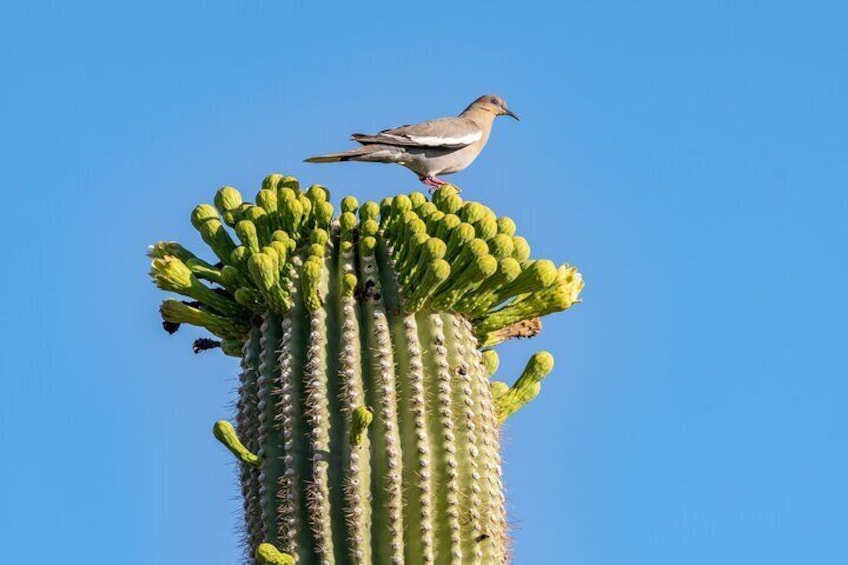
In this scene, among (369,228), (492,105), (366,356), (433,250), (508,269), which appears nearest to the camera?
(366,356)

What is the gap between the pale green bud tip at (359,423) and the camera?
6180 millimetres

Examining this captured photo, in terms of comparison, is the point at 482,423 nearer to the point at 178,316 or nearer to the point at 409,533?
the point at 409,533

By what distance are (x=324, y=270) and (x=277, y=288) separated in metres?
0.31

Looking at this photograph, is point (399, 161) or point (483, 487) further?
point (399, 161)

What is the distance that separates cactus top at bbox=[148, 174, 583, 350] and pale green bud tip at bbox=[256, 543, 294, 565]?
132cm

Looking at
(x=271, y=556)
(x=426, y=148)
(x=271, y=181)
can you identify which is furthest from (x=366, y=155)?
(x=271, y=556)

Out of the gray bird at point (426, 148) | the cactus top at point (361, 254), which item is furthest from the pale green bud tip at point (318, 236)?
the gray bird at point (426, 148)

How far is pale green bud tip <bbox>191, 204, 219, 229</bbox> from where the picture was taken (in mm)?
7309

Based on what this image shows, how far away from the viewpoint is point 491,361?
293 inches

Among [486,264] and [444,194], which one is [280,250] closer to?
[444,194]

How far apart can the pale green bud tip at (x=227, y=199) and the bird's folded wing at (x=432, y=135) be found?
8.18 feet

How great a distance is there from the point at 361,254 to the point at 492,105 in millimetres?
5732

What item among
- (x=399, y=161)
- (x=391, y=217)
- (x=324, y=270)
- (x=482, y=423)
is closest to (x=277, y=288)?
(x=324, y=270)

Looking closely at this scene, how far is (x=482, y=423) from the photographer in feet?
21.6
